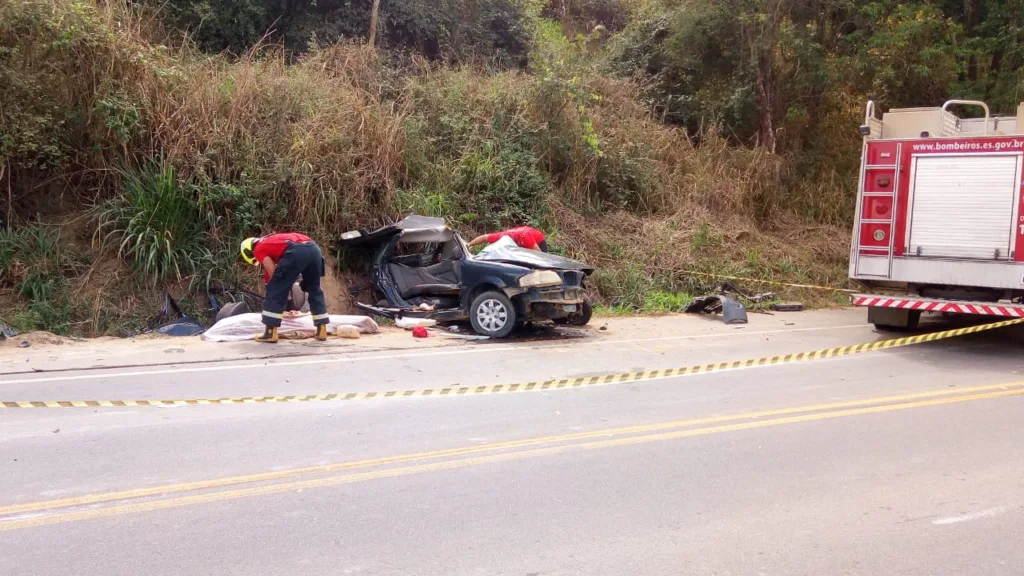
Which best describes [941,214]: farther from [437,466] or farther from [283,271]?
[283,271]

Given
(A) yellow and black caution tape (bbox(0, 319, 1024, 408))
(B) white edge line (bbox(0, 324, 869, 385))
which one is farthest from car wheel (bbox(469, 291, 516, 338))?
(A) yellow and black caution tape (bbox(0, 319, 1024, 408))

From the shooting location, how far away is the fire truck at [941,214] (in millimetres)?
10070

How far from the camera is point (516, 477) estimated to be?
5.34 m

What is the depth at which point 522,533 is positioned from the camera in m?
4.47

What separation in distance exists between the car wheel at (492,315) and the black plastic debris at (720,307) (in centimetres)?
394

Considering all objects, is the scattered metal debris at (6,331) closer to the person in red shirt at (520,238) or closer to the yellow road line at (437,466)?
the person in red shirt at (520,238)

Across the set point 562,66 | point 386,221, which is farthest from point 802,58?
point 386,221

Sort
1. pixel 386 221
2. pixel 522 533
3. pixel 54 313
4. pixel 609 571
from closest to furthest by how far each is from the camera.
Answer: pixel 609 571 → pixel 522 533 → pixel 54 313 → pixel 386 221

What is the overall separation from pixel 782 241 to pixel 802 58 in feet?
14.5

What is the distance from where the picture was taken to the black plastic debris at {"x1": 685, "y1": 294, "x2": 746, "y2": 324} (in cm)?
1293

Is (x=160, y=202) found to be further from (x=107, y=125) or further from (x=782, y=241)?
(x=782, y=241)

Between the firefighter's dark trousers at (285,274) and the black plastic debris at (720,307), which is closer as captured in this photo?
the firefighter's dark trousers at (285,274)

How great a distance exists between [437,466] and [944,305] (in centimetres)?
768

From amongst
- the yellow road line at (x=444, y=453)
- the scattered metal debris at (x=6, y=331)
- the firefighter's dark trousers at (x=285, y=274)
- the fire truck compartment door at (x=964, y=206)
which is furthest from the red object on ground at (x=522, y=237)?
the scattered metal debris at (x=6, y=331)
